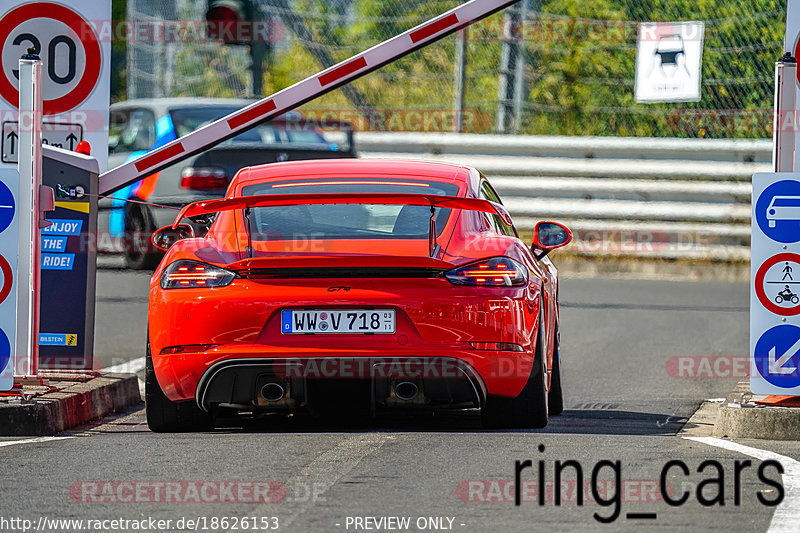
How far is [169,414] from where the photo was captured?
296 inches

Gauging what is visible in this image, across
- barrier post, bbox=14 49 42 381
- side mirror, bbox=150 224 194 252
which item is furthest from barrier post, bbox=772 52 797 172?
barrier post, bbox=14 49 42 381

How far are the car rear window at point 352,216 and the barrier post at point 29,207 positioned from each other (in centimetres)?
113

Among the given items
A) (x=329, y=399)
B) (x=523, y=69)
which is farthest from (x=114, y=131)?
(x=329, y=399)

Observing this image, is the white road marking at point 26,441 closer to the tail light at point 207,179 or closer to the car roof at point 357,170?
the car roof at point 357,170

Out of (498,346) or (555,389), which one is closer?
(498,346)

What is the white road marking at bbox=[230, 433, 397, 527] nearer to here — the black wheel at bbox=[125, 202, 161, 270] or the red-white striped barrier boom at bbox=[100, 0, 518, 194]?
the red-white striped barrier boom at bbox=[100, 0, 518, 194]

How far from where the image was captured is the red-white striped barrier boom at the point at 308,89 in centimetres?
918

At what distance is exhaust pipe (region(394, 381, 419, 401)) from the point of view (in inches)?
281

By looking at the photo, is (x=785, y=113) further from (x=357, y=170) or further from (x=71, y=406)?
(x=71, y=406)

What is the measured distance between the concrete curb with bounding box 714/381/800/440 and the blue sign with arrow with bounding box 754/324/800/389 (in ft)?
0.51

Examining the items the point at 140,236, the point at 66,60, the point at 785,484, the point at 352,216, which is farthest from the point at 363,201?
the point at 140,236

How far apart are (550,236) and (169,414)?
2.04 m

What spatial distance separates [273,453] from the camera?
22.2 ft

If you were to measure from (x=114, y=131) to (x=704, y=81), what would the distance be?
6.08 m
